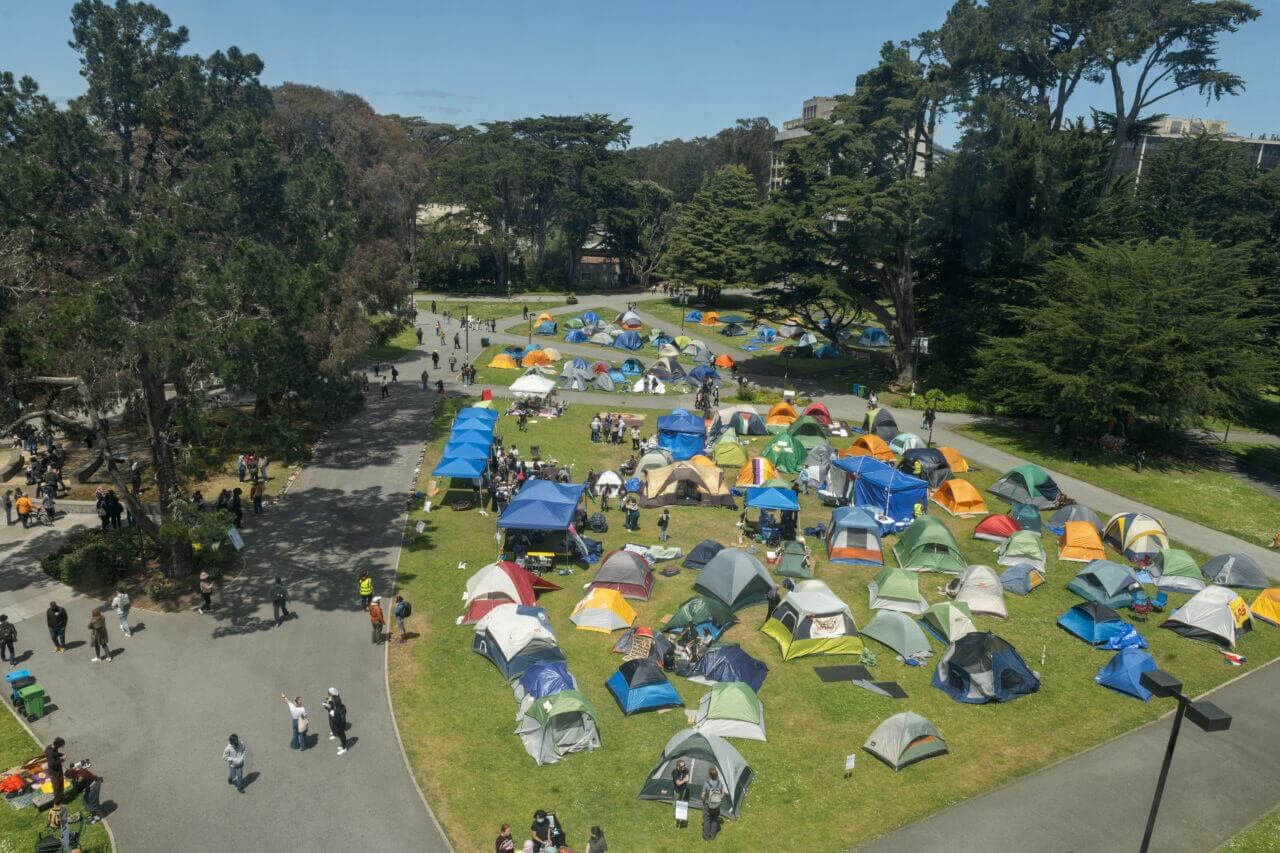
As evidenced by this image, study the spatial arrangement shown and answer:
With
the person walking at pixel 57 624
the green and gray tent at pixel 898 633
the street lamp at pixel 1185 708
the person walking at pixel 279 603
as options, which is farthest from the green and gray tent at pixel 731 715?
the person walking at pixel 57 624

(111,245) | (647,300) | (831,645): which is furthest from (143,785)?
(647,300)

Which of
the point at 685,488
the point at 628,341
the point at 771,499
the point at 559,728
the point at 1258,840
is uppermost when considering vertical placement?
the point at 628,341

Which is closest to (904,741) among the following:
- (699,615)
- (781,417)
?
(699,615)

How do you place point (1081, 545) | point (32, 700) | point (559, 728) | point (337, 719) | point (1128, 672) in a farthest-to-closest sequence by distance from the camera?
point (1081, 545)
point (1128, 672)
point (32, 700)
point (559, 728)
point (337, 719)

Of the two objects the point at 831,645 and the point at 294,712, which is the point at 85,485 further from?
the point at 831,645

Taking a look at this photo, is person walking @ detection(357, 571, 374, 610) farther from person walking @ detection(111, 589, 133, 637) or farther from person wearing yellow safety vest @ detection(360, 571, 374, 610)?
person walking @ detection(111, 589, 133, 637)

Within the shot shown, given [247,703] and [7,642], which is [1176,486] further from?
[7,642]
